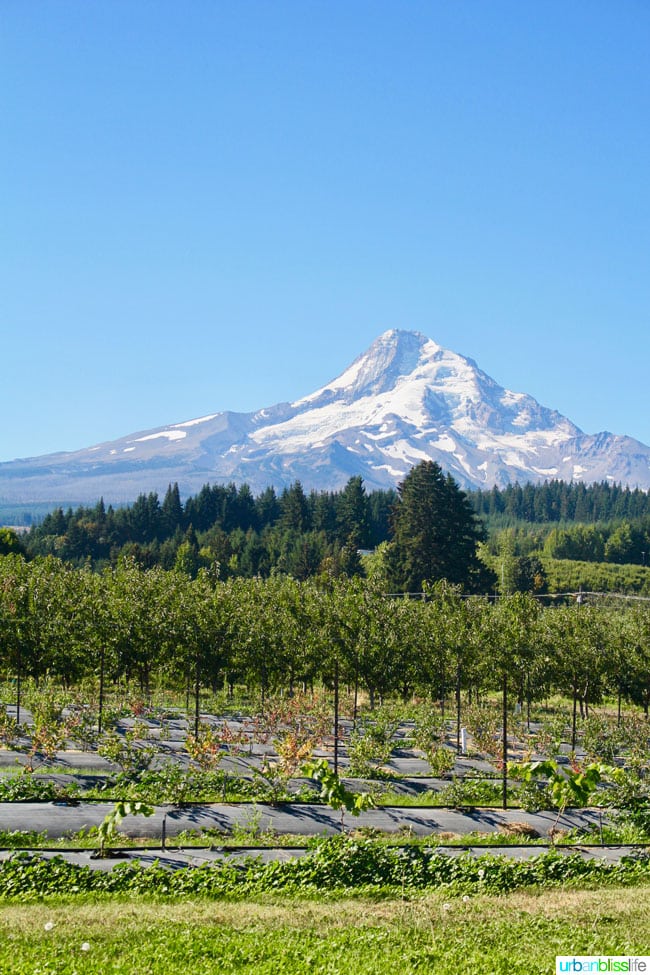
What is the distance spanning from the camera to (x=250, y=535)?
91.2m

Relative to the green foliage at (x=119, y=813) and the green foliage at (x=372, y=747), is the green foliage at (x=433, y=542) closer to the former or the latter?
the green foliage at (x=372, y=747)

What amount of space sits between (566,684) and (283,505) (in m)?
71.4

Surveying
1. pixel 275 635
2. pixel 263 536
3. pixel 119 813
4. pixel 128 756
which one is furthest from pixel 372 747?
pixel 263 536

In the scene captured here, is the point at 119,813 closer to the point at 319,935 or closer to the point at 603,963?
the point at 319,935

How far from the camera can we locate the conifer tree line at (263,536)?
79.8m

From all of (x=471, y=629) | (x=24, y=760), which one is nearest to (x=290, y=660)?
(x=471, y=629)

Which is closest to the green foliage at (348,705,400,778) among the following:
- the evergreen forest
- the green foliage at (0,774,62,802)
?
the green foliage at (0,774,62,802)

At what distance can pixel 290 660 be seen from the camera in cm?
2739

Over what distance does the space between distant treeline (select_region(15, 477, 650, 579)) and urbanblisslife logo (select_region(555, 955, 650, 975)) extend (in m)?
64.1

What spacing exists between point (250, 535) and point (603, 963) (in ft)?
274

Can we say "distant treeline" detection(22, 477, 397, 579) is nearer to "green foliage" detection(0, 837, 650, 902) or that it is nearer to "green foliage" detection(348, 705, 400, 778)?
"green foliage" detection(348, 705, 400, 778)

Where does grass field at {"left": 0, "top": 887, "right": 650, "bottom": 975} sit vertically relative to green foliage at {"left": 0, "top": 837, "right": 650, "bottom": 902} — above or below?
above

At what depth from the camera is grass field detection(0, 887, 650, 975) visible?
8.55 metres

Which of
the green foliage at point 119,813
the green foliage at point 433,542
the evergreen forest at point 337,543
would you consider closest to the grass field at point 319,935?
the green foliage at point 119,813
